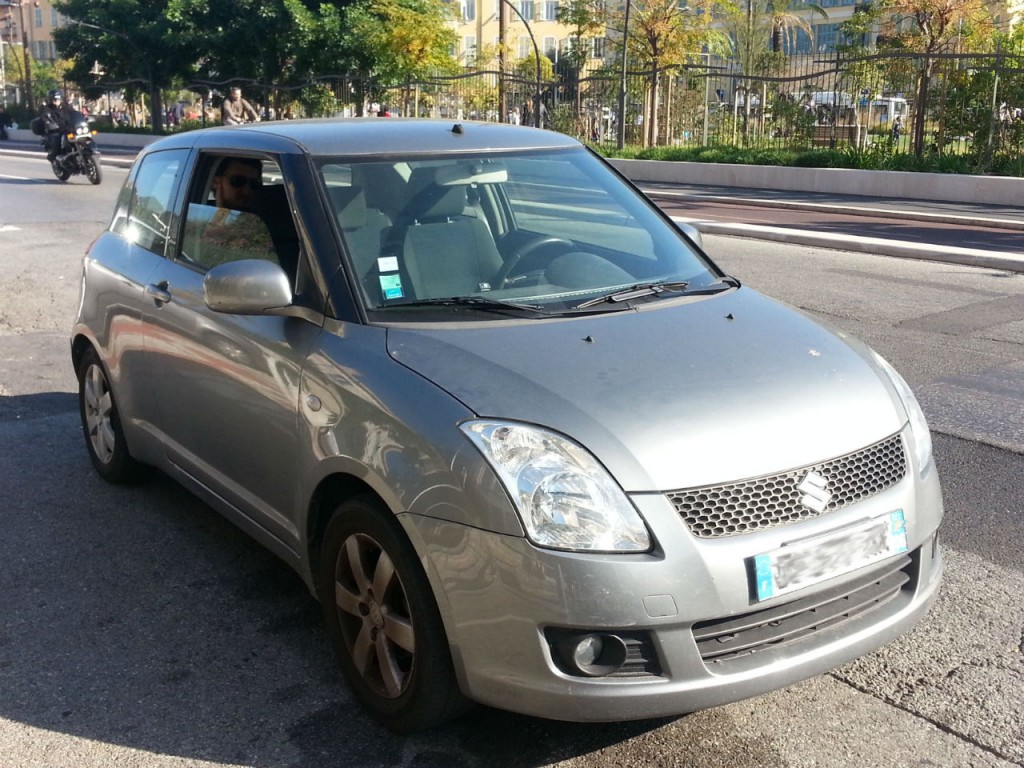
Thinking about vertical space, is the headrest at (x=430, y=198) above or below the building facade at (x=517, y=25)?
below

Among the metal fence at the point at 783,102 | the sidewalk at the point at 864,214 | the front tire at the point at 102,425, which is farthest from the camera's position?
the metal fence at the point at 783,102

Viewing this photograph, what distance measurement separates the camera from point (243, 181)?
411 cm

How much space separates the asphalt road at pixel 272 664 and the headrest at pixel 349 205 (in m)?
1.36

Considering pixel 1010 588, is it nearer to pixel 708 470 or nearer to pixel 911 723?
pixel 911 723

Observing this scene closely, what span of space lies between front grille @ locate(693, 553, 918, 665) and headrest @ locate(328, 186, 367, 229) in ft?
5.70

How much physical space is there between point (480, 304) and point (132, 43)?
45643 mm

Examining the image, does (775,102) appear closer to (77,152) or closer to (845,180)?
(845,180)

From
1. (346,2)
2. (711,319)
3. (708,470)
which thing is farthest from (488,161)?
(346,2)

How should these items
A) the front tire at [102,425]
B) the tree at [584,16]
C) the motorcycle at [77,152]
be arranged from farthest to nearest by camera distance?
the tree at [584,16] < the motorcycle at [77,152] < the front tire at [102,425]

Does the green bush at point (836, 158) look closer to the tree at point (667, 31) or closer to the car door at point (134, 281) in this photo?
the tree at point (667, 31)

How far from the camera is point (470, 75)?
1123 inches

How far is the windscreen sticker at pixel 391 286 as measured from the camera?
11.3 ft

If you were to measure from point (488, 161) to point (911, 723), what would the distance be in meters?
2.33

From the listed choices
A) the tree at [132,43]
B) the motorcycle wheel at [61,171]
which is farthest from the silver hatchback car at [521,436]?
the tree at [132,43]
